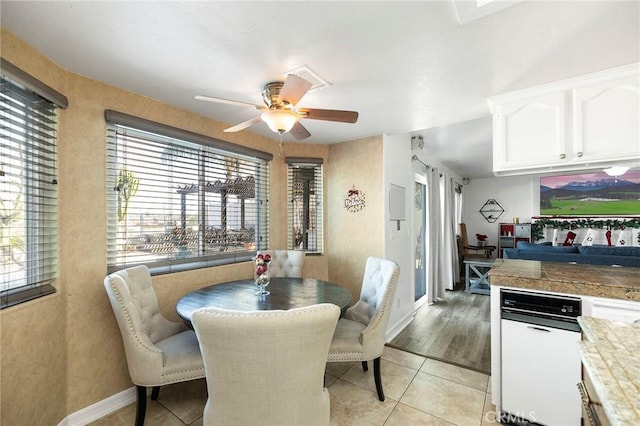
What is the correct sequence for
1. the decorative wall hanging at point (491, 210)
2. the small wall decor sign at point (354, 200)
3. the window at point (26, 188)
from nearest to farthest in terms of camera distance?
the window at point (26, 188), the small wall decor sign at point (354, 200), the decorative wall hanging at point (491, 210)

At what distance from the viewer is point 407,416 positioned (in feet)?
5.91

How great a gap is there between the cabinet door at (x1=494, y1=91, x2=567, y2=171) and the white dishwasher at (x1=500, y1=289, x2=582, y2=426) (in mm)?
965

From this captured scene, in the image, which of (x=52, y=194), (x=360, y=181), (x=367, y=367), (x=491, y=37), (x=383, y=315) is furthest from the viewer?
(x=360, y=181)

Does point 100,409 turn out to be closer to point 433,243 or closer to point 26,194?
point 26,194

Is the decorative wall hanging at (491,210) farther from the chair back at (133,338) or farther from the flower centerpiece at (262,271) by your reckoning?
the chair back at (133,338)

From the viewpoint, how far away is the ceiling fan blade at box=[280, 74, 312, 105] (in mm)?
1388

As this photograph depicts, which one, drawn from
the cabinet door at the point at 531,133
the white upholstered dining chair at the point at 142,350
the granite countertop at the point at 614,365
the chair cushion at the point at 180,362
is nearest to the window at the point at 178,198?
the white upholstered dining chair at the point at 142,350

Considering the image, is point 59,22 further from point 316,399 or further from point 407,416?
point 407,416

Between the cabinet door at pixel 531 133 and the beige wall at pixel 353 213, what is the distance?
1200 millimetres

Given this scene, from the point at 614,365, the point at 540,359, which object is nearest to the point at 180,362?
the point at 614,365

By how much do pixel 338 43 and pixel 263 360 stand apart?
1580mm

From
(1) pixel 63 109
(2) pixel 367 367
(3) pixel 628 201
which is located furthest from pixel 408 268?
(3) pixel 628 201

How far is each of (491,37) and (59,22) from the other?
2184 millimetres

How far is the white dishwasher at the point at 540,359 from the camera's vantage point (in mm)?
1528
